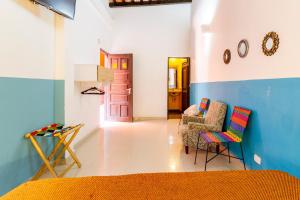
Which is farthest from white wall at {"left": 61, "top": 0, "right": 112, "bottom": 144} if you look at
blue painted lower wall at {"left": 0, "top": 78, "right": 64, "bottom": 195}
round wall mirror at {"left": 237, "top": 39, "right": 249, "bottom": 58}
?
round wall mirror at {"left": 237, "top": 39, "right": 249, "bottom": 58}

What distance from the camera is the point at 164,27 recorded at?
22.7 feet

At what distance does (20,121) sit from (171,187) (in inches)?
79.4

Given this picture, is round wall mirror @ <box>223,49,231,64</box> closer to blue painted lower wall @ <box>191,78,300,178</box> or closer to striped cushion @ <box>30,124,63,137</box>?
blue painted lower wall @ <box>191,78,300,178</box>

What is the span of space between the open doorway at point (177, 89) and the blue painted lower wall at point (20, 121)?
5.56 metres

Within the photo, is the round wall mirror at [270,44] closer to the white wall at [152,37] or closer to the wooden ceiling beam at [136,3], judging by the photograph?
the white wall at [152,37]

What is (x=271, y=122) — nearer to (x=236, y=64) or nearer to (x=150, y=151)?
(x=236, y=64)

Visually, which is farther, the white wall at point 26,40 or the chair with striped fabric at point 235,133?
the chair with striped fabric at point 235,133

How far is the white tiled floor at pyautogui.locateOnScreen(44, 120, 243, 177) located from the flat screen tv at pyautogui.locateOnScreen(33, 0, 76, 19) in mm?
2265

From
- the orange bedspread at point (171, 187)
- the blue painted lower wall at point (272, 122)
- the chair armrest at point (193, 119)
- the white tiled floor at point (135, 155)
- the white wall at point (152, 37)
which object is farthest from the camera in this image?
the white wall at point (152, 37)

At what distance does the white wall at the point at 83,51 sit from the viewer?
10.4 feet

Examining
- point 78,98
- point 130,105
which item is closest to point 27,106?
point 78,98

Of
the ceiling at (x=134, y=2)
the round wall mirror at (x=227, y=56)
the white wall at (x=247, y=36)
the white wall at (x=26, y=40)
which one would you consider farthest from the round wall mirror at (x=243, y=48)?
the ceiling at (x=134, y=2)

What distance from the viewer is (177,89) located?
29.2 ft

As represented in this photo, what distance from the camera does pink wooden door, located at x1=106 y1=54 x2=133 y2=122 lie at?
22.1ft
